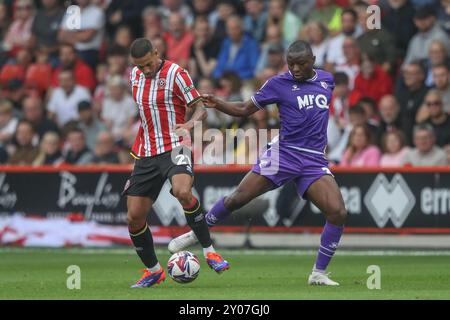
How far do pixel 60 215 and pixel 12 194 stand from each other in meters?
1.04

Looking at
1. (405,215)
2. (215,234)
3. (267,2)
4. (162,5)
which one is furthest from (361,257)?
(162,5)

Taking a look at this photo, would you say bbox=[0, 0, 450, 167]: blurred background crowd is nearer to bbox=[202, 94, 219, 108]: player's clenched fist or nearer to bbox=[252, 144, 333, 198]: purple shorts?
Result: bbox=[252, 144, 333, 198]: purple shorts

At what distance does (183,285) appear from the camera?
42.4 ft

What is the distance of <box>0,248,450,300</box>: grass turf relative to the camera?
11.7m

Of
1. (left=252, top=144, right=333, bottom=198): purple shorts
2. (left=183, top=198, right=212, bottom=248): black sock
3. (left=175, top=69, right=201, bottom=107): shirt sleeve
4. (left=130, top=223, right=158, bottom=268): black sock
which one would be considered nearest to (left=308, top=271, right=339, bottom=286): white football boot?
(left=252, top=144, right=333, bottom=198): purple shorts

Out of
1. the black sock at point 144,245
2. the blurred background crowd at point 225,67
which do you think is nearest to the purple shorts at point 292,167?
the black sock at point 144,245

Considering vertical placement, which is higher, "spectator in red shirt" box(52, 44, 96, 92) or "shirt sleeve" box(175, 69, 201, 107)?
"spectator in red shirt" box(52, 44, 96, 92)

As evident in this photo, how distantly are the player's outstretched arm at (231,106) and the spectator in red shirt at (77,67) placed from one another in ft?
37.9

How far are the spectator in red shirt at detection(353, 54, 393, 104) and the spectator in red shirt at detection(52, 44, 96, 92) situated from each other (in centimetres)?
627

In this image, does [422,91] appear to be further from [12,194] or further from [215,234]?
[12,194]

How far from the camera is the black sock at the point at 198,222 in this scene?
501 inches

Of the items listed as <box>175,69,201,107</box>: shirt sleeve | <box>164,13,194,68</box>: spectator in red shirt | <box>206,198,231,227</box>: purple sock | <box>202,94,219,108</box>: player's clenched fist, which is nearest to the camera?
<box>175,69,201,107</box>: shirt sleeve

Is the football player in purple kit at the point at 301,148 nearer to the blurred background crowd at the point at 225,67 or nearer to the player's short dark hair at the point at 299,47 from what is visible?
the player's short dark hair at the point at 299,47

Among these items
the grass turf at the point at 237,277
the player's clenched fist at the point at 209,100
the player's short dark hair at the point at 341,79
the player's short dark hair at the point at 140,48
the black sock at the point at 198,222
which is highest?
the player's short dark hair at the point at 140,48
